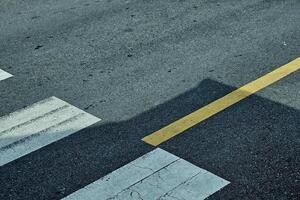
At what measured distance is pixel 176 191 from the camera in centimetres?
537

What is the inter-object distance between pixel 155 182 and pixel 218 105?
1693 millimetres

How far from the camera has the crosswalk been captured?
5.37m

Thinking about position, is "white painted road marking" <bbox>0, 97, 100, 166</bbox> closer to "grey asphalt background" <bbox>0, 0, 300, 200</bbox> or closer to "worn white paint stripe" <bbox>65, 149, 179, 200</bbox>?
"grey asphalt background" <bbox>0, 0, 300, 200</bbox>

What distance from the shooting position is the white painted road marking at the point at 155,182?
17.5ft

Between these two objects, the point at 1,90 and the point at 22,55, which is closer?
the point at 1,90

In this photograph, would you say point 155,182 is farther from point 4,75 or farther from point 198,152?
point 4,75

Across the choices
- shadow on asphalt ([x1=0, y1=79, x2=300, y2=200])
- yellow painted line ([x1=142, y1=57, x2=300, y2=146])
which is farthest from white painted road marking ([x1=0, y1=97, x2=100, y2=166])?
yellow painted line ([x1=142, y1=57, x2=300, y2=146])

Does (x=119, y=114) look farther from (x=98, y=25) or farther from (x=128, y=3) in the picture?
(x=128, y=3)

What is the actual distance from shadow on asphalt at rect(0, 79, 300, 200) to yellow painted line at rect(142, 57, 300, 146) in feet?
0.27

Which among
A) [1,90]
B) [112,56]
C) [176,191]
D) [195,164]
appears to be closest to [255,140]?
[195,164]

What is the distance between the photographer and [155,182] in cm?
551

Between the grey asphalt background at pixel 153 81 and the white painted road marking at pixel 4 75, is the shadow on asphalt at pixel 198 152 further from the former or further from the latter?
the white painted road marking at pixel 4 75

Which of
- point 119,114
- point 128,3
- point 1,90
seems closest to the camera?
point 119,114

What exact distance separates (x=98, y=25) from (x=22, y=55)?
1480 mm
